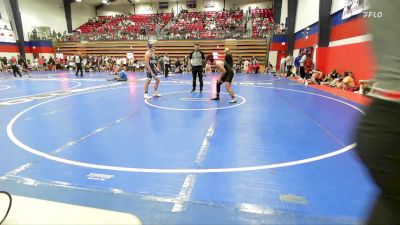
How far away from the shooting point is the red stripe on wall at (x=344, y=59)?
37.8 ft

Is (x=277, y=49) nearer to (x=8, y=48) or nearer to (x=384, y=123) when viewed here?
(x=384, y=123)

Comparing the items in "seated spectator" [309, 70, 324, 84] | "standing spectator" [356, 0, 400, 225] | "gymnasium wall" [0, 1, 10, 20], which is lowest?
"seated spectator" [309, 70, 324, 84]

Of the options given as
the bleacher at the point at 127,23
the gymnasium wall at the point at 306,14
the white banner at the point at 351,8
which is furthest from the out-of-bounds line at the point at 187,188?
the bleacher at the point at 127,23

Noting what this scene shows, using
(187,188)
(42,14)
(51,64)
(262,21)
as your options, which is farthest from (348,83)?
(42,14)

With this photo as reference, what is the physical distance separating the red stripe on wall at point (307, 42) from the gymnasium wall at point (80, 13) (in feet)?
94.4

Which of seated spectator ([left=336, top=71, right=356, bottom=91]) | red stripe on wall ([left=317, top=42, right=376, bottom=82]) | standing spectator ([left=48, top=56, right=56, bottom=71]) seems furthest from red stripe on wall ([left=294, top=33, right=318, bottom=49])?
standing spectator ([left=48, top=56, right=56, bottom=71])

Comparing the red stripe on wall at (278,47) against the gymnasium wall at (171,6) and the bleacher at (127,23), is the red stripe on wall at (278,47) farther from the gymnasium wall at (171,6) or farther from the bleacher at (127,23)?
the bleacher at (127,23)

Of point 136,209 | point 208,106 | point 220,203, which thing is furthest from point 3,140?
point 208,106

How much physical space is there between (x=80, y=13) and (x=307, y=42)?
31.2 meters

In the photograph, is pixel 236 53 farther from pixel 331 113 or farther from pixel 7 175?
pixel 7 175

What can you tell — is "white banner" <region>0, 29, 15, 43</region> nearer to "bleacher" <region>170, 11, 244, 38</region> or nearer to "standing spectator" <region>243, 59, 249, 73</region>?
"bleacher" <region>170, 11, 244, 38</region>

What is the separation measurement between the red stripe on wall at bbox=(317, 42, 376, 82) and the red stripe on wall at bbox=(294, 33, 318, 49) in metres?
1.98

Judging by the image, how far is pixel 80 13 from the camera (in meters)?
37.2

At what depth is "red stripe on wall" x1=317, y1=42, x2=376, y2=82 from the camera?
37.8 ft
